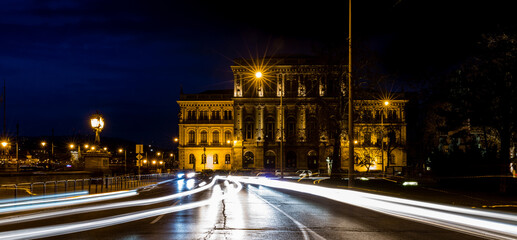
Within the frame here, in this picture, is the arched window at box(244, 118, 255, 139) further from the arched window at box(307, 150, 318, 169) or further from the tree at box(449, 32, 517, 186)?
the tree at box(449, 32, 517, 186)

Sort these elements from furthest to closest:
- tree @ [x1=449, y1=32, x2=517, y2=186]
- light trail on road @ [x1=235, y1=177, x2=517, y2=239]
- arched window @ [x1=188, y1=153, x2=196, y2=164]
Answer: arched window @ [x1=188, y1=153, x2=196, y2=164], tree @ [x1=449, y1=32, x2=517, y2=186], light trail on road @ [x1=235, y1=177, x2=517, y2=239]

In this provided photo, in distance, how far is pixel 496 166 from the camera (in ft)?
100

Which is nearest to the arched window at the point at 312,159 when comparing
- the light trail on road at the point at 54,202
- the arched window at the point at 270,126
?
the arched window at the point at 270,126

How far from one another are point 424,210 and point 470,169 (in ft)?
58.0

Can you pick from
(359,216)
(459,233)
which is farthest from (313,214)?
(459,233)

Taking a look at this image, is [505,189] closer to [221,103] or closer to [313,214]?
[313,214]

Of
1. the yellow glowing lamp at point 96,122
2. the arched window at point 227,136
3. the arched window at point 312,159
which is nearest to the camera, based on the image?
the yellow glowing lamp at point 96,122

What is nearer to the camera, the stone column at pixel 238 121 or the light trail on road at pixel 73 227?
the light trail on road at pixel 73 227

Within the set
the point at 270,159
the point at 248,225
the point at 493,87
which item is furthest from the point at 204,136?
the point at 248,225

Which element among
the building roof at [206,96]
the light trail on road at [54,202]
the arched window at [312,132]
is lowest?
the light trail on road at [54,202]

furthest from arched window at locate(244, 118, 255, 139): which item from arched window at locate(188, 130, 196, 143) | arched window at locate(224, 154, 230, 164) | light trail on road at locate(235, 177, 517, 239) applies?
light trail on road at locate(235, 177, 517, 239)

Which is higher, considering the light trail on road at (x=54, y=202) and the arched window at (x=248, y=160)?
the light trail on road at (x=54, y=202)

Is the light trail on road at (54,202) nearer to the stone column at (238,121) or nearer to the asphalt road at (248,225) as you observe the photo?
the asphalt road at (248,225)

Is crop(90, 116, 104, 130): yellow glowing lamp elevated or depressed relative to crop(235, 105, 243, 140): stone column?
depressed
